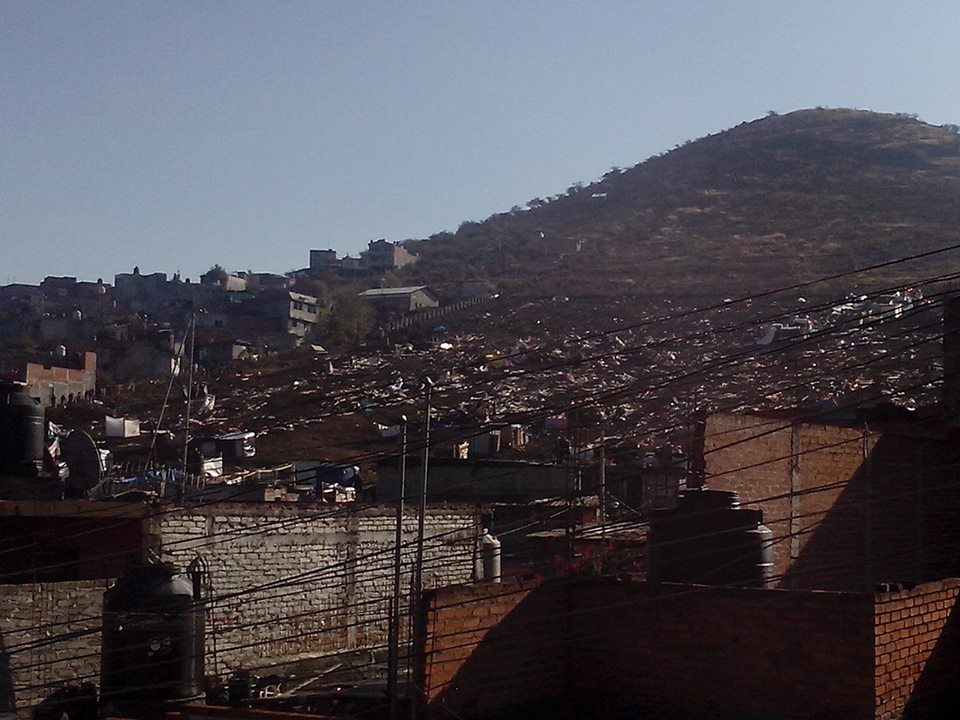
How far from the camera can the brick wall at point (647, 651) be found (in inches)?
340

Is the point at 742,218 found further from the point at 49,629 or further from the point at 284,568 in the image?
the point at 49,629

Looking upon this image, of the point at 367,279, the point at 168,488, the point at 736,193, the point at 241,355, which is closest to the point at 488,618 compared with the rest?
the point at 168,488

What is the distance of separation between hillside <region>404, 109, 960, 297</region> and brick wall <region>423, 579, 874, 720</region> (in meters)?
51.6

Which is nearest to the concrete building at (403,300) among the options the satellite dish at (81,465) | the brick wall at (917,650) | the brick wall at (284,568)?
the satellite dish at (81,465)

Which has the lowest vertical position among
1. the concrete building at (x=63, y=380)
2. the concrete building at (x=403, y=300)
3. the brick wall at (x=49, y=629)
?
the brick wall at (x=49, y=629)

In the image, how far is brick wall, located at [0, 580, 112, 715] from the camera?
14.0m

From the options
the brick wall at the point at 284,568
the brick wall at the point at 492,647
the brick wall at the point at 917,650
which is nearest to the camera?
the brick wall at the point at 492,647

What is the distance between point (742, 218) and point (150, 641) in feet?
279

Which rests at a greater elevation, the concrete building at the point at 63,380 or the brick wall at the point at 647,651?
the concrete building at the point at 63,380

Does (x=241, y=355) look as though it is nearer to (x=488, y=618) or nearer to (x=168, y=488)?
(x=168, y=488)

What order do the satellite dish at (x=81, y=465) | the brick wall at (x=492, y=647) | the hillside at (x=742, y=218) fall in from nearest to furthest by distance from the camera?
1. the brick wall at (x=492, y=647)
2. the satellite dish at (x=81, y=465)
3. the hillside at (x=742, y=218)

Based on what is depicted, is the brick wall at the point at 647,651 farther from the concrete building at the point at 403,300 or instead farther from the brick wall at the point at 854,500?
the concrete building at the point at 403,300

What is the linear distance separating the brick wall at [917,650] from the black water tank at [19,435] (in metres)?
14.3

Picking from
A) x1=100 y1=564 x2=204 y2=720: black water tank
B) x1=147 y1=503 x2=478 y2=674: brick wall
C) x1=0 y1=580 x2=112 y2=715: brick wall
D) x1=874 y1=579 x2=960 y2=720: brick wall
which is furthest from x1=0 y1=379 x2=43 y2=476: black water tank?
x1=874 y1=579 x2=960 y2=720: brick wall
